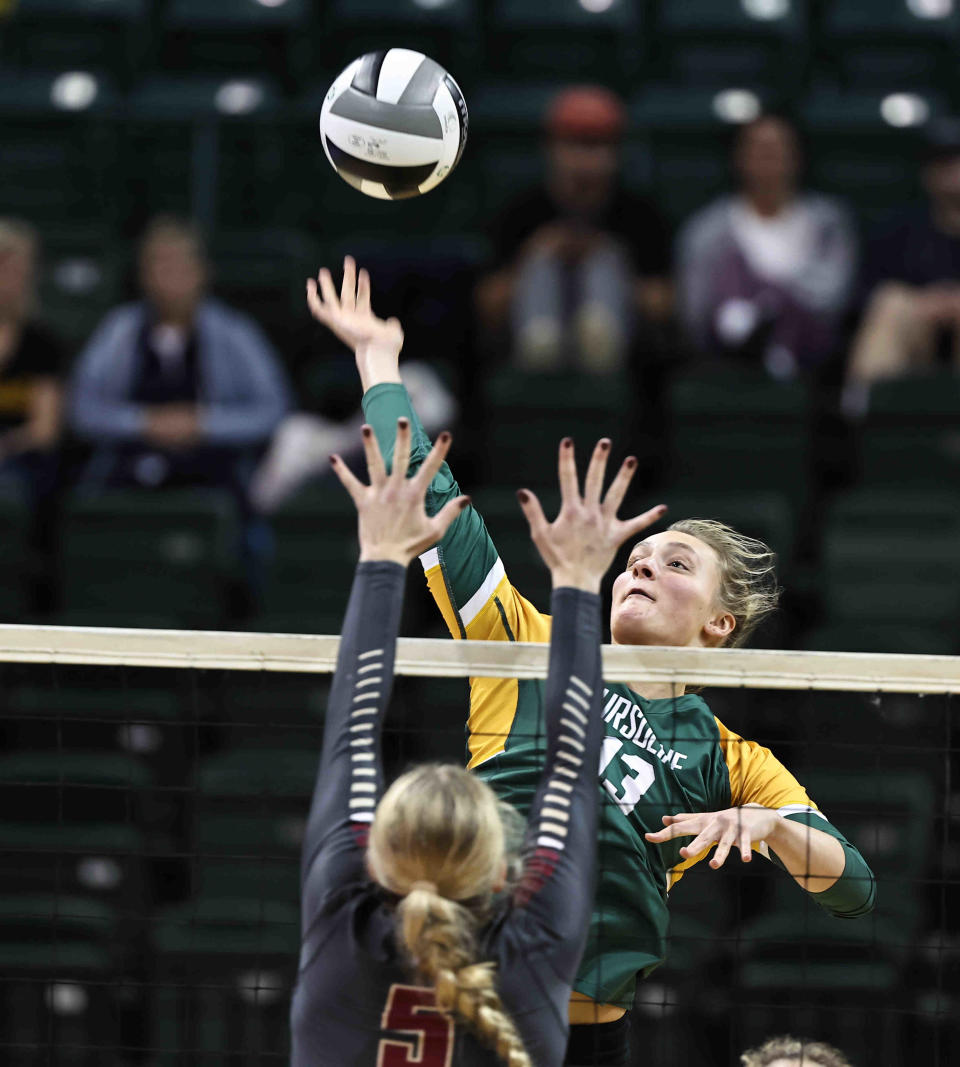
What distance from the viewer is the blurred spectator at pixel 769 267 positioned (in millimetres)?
8023

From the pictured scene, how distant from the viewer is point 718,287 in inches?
319

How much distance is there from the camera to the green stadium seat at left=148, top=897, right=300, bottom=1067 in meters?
6.40

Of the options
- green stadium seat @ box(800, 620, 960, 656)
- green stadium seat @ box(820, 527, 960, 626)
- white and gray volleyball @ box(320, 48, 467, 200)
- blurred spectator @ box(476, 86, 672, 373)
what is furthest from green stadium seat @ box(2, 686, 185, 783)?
white and gray volleyball @ box(320, 48, 467, 200)

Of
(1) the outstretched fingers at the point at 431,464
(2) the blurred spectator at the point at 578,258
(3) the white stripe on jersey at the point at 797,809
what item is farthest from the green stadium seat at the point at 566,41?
(1) the outstretched fingers at the point at 431,464

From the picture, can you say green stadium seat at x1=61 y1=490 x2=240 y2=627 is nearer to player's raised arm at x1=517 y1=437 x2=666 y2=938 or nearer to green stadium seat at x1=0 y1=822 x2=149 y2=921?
green stadium seat at x1=0 y1=822 x2=149 y2=921

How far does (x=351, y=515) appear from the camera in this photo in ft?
25.1

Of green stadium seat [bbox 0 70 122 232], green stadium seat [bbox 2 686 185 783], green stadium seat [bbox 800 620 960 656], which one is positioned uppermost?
green stadium seat [bbox 0 70 122 232]

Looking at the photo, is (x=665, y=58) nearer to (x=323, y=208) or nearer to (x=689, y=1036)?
(x=323, y=208)

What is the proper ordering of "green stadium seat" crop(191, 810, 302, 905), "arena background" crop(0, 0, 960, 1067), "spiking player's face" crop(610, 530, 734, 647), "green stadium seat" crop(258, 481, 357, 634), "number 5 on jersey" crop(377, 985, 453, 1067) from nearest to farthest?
"number 5 on jersey" crop(377, 985, 453, 1067) → "spiking player's face" crop(610, 530, 734, 647) → "arena background" crop(0, 0, 960, 1067) → "green stadium seat" crop(191, 810, 302, 905) → "green stadium seat" crop(258, 481, 357, 634)

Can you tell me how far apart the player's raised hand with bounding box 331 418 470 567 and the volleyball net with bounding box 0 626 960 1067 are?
9.77 feet

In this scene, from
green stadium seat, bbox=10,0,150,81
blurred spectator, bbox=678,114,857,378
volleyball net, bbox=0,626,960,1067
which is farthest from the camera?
green stadium seat, bbox=10,0,150,81

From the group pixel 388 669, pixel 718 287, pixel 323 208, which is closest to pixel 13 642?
pixel 388 669

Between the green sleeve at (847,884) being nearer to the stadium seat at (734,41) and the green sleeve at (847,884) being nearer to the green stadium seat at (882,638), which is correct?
the green stadium seat at (882,638)

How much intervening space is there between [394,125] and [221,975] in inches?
137
